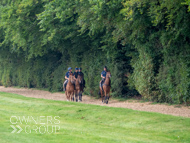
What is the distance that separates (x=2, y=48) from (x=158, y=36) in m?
24.1

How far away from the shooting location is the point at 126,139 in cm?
876

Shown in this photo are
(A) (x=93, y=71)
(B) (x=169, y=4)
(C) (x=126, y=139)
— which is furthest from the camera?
(A) (x=93, y=71)

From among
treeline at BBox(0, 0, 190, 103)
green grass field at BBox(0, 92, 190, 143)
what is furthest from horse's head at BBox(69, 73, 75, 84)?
green grass field at BBox(0, 92, 190, 143)

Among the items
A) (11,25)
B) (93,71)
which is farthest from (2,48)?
(93,71)

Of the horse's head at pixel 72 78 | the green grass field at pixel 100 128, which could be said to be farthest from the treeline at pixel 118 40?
the green grass field at pixel 100 128

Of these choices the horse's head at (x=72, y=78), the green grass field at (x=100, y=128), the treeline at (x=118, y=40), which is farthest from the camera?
the horse's head at (x=72, y=78)

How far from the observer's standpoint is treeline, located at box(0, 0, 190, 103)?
54.1 feet

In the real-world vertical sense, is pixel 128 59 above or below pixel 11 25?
below

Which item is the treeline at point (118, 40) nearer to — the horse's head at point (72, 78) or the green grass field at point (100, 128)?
the horse's head at point (72, 78)

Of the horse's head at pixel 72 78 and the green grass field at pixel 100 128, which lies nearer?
the green grass field at pixel 100 128

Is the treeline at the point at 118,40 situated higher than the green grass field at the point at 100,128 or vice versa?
the treeline at the point at 118,40

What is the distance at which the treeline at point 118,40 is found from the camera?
650 inches

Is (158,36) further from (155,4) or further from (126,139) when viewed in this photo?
(126,139)

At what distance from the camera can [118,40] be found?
2000 centimetres
